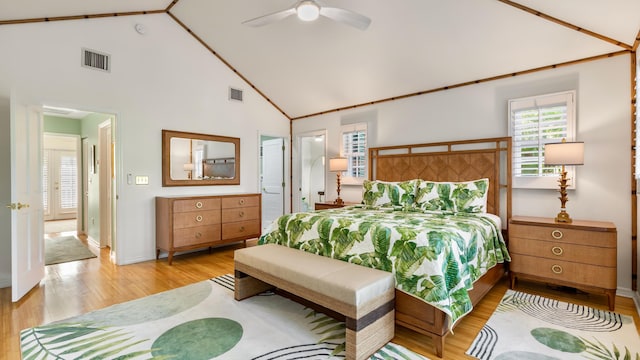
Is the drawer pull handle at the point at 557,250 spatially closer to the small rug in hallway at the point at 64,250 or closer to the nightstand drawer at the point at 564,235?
the nightstand drawer at the point at 564,235

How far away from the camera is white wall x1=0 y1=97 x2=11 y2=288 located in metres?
3.32

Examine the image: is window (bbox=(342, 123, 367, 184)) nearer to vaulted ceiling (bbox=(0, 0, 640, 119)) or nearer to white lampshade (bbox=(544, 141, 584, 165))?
vaulted ceiling (bbox=(0, 0, 640, 119))

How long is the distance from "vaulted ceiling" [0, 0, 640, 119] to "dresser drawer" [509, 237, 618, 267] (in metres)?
2.01

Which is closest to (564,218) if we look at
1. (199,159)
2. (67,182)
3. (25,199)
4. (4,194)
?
(199,159)

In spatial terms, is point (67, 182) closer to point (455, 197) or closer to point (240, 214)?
point (240, 214)

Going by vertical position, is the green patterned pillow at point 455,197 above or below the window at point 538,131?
below

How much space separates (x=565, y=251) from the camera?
Answer: 2.94 metres

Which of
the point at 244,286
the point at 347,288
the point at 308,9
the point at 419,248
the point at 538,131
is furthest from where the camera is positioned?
the point at 538,131

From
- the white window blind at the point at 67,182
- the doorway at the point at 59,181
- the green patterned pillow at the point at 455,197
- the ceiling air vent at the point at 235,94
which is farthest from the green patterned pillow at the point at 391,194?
the white window blind at the point at 67,182

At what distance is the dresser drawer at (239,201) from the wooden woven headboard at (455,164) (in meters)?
2.06

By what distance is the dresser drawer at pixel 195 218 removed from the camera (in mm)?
4293

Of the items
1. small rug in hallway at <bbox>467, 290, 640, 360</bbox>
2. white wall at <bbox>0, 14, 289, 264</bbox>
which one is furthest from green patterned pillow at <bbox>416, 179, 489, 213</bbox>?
white wall at <bbox>0, 14, 289, 264</bbox>

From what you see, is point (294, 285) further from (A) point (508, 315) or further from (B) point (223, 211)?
(B) point (223, 211)

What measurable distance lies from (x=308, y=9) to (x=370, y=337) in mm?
2738
